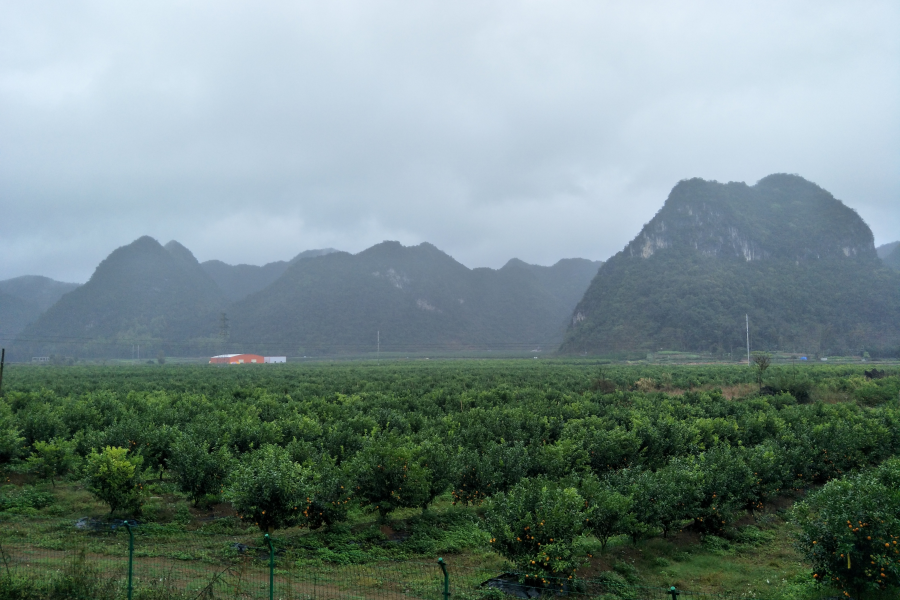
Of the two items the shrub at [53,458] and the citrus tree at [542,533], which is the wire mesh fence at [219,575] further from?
the shrub at [53,458]

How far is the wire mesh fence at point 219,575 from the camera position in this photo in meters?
9.22

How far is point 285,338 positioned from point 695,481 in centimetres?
17674

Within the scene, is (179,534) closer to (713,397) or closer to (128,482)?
(128,482)

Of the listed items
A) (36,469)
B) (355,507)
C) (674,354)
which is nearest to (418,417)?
(355,507)

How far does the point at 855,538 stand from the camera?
10398mm

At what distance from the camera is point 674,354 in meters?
116

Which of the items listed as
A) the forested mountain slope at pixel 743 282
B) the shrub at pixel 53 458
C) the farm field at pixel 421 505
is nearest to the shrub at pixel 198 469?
the farm field at pixel 421 505

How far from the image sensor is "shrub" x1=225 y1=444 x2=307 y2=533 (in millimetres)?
13203

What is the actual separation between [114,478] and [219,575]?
6.54 m

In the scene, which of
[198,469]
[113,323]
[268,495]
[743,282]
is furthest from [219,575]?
[113,323]

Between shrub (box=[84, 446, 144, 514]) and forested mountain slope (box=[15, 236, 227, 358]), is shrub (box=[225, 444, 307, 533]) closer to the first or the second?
shrub (box=[84, 446, 144, 514])

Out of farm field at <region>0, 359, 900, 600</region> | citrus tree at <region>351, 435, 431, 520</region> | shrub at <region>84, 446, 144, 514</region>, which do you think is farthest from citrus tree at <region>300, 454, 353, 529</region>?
shrub at <region>84, 446, 144, 514</region>

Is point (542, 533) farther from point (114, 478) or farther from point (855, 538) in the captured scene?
point (114, 478)

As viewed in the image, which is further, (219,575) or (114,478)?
(114,478)
